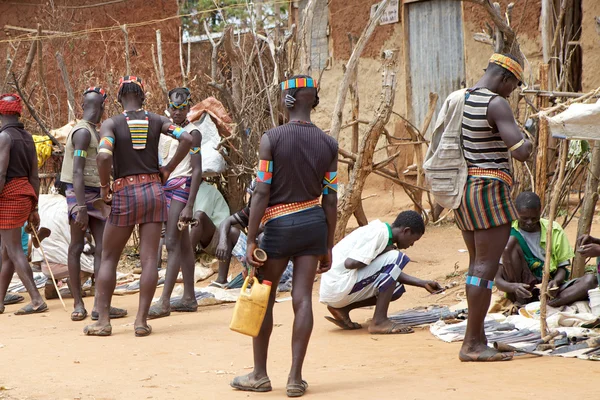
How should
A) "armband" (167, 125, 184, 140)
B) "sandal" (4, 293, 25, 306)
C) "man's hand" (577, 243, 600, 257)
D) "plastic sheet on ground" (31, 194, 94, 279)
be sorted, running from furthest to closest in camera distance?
"plastic sheet on ground" (31, 194, 94, 279) < "sandal" (4, 293, 25, 306) < "armband" (167, 125, 184, 140) < "man's hand" (577, 243, 600, 257)

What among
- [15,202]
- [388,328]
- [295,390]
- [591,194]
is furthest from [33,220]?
[591,194]

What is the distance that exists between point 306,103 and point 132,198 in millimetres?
2237

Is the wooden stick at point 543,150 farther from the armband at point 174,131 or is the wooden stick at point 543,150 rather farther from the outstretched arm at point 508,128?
the armband at point 174,131

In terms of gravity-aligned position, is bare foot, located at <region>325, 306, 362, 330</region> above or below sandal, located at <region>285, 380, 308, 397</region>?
below

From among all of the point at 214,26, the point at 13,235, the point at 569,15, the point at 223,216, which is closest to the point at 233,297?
the point at 223,216

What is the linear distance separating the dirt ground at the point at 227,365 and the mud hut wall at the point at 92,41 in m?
7.78

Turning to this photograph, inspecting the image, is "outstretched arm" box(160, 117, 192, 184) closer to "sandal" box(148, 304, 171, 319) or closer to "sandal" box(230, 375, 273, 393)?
"sandal" box(148, 304, 171, 319)

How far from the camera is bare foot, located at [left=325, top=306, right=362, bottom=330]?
258 inches

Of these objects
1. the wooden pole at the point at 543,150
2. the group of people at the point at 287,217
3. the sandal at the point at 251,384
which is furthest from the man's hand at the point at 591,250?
the sandal at the point at 251,384

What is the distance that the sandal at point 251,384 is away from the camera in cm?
465

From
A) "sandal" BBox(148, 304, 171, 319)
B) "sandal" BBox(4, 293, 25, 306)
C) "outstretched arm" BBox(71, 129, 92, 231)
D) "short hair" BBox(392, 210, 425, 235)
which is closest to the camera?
"short hair" BBox(392, 210, 425, 235)

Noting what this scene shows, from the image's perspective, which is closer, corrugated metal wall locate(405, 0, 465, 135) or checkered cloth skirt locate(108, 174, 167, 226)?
checkered cloth skirt locate(108, 174, 167, 226)

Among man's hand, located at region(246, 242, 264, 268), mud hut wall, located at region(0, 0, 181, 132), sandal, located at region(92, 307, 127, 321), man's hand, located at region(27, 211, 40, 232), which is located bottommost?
sandal, located at region(92, 307, 127, 321)

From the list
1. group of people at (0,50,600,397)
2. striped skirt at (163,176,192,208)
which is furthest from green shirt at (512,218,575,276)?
striped skirt at (163,176,192,208)
